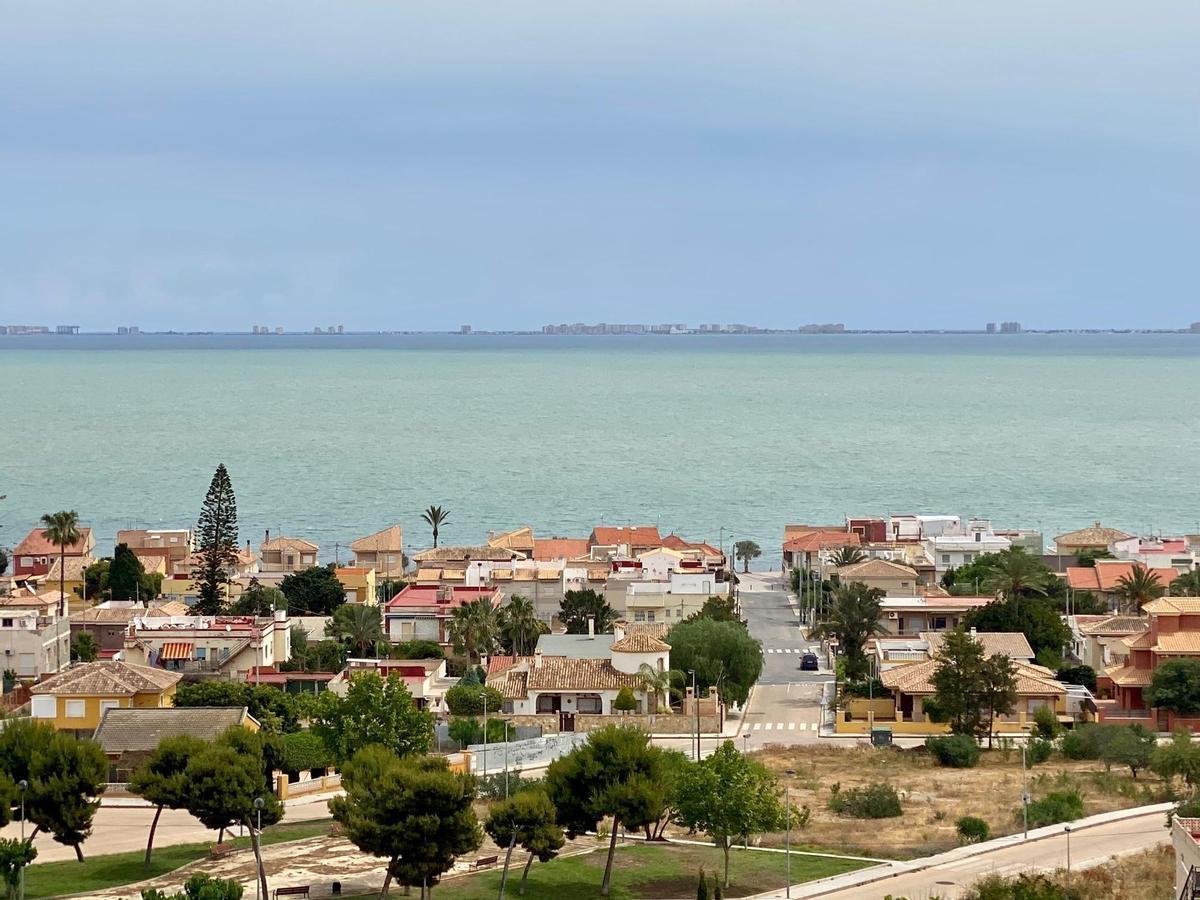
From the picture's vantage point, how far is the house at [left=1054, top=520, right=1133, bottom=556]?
9188cm

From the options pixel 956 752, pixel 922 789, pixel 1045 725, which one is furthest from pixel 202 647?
pixel 1045 725

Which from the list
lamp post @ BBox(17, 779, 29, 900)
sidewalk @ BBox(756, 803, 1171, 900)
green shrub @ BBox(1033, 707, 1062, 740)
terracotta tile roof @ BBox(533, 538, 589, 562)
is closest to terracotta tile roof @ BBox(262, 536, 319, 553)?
terracotta tile roof @ BBox(533, 538, 589, 562)

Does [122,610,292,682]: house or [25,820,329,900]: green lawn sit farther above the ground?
[122,610,292,682]: house

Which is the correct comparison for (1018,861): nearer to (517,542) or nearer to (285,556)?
(517,542)

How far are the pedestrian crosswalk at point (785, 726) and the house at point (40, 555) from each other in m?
38.8

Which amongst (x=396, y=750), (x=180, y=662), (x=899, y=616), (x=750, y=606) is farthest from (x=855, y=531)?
(x=396, y=750)

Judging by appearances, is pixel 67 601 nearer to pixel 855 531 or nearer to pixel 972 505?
pixel 855 531

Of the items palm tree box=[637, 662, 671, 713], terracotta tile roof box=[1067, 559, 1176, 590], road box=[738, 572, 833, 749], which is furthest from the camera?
terracotta tile roof box=[1067, 559, 1176, 590]

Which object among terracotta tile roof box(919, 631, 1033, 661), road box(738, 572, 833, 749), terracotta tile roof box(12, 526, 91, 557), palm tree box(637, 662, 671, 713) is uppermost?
terracotta tile roof box(12, 526, 91, 557)

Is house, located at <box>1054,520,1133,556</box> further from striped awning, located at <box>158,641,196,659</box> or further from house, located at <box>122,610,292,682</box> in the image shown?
striped awning, located at <box>158,641,196,659</box>

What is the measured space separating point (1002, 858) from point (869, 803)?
228 inches

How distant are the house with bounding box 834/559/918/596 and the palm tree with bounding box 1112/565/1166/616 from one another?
31.6ft

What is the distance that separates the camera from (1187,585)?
71188 mm

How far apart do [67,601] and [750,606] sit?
2930 cm
